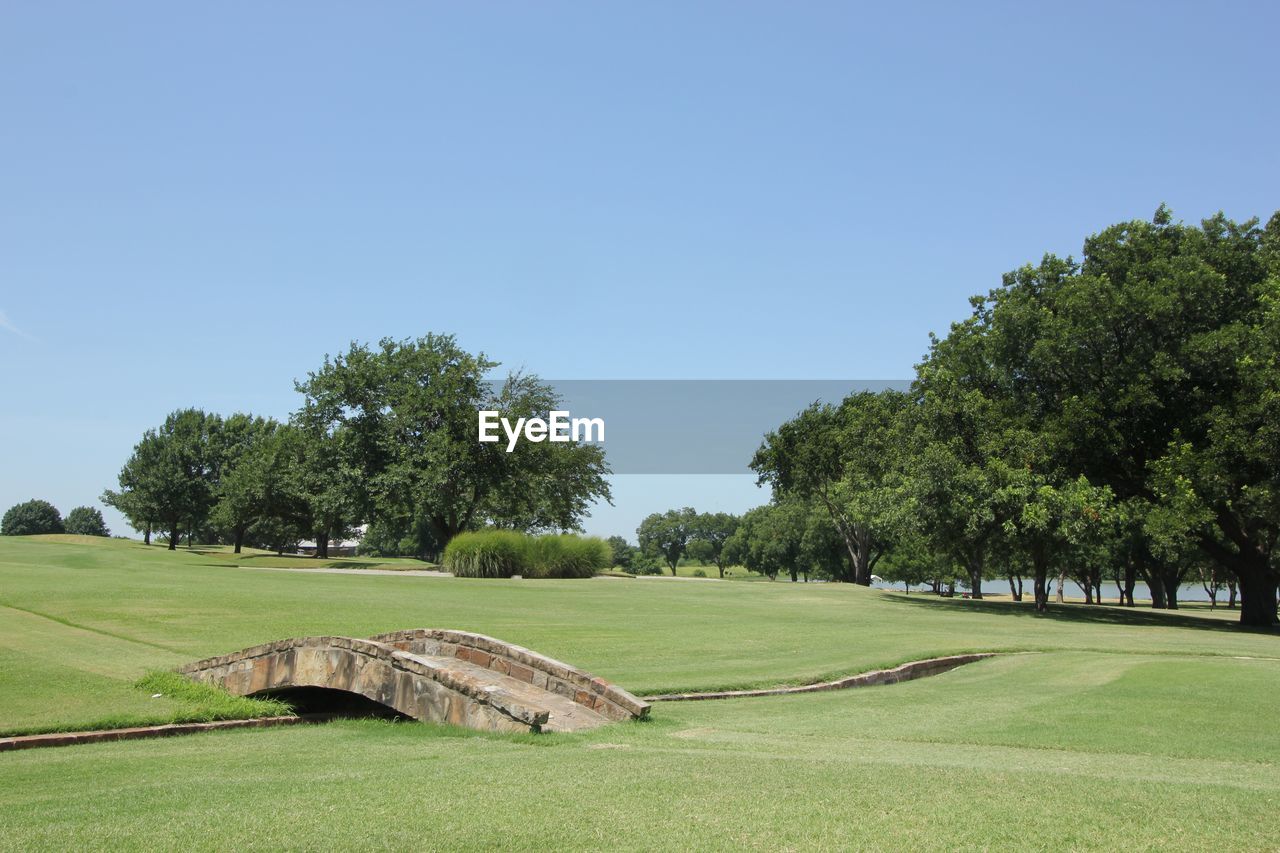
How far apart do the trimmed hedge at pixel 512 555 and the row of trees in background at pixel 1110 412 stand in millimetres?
13023

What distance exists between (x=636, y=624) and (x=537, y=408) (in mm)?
33551

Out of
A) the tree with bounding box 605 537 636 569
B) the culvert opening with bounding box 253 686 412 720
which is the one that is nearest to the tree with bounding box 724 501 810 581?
the tree with bounding box 605 537 636 569

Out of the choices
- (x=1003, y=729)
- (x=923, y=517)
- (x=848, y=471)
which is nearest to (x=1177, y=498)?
(x=923, y=517)

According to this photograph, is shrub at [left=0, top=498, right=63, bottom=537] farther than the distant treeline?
Yes

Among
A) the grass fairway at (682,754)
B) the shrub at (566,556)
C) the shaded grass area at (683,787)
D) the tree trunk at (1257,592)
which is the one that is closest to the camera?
the shaded grass area at (683,787)

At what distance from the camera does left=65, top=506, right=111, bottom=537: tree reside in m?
135

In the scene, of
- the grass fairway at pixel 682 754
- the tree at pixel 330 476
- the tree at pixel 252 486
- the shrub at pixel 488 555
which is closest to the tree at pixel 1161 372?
the grass fairway at pixel 682 754

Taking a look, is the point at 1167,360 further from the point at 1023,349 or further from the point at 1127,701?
the point at 1127,701

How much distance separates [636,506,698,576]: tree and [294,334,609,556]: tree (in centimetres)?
11543

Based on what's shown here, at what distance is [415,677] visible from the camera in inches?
404

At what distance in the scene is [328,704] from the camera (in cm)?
1237

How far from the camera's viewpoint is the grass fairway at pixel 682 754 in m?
5.21

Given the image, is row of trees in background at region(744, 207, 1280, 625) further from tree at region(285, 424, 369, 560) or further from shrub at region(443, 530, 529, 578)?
tree at region(285, 424, 369, 560)

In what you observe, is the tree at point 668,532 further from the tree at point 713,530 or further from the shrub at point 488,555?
the shrub at point 488,555
